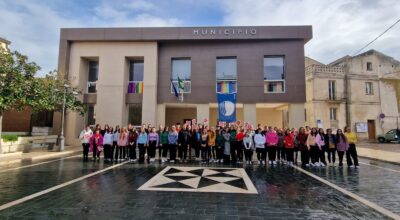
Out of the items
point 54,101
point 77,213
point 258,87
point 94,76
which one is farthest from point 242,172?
point 94,76

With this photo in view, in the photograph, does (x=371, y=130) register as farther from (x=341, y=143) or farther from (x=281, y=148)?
(x=281, y=148)

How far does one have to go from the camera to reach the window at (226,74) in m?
19.9

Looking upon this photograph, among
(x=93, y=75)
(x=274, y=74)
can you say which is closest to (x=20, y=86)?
(x=93, y=75)

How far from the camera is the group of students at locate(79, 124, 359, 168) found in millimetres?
11203

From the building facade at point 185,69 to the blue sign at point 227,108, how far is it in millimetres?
4090

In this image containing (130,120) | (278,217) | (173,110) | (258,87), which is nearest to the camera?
Result: (278,217)

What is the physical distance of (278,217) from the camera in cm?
448

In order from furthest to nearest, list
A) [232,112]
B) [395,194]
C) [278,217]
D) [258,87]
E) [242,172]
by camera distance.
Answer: [258,87] → [232,112] → [242,172] → [395,194] → [278,217]

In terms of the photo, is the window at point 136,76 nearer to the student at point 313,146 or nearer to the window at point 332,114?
the student at point 313,146

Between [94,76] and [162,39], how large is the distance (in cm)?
724

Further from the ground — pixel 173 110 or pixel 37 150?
pixel 173 110

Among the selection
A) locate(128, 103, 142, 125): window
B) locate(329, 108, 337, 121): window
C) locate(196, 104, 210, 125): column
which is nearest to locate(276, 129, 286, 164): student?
locate(196, 104, 210, 125): column

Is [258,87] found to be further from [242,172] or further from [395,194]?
[395,194]

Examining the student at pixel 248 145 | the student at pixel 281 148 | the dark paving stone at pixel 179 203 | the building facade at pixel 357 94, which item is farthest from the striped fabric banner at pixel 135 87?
the building facade at pixel 357 94
